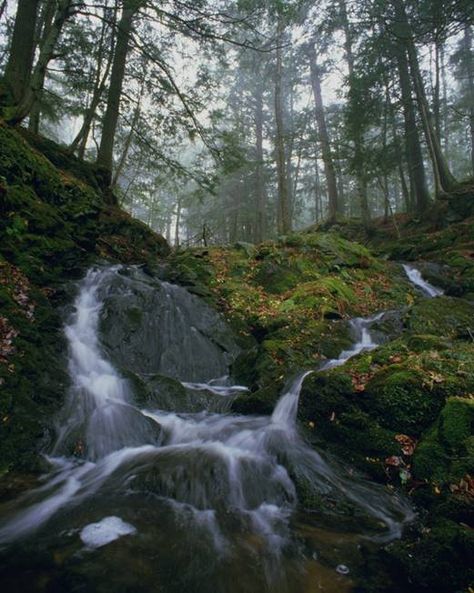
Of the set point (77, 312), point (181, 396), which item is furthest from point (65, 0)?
point (181, 396)

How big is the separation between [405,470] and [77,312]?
6055mm

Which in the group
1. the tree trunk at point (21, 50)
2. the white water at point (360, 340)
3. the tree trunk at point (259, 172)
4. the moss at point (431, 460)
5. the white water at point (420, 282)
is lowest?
the moss at point (431, 460)

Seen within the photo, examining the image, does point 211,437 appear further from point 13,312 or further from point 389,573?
point 13,312

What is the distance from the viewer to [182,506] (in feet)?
12.4

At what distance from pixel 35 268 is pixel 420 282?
10.3 metres

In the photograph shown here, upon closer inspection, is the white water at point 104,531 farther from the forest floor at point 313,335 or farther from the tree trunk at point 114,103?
the tree trunk at point 114,103

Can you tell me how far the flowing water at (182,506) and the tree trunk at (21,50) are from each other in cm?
692

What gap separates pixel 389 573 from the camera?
285 centimetres

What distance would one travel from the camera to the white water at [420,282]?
35.1 feet

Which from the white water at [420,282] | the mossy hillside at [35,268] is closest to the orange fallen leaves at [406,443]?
the mossy hillside at [35,268]

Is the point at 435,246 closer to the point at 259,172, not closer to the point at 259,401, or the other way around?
the point at 259,401

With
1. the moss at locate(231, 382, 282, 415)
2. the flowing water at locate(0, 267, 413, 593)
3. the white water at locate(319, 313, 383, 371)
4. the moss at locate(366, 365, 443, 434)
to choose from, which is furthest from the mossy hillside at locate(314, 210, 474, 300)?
the flowing water at locate(0, 267, 413, 593)

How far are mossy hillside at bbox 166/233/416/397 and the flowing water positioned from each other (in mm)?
1206

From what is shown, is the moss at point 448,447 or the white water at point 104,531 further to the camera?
the moss at point 448,447
